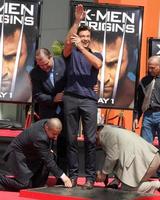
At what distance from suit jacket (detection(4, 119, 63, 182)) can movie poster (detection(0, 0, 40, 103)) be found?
128cm

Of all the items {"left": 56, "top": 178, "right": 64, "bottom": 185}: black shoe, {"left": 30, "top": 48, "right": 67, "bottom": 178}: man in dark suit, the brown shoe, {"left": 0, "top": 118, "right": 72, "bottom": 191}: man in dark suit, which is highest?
{"left": 30, "top": 48, "right": 67, "bottom": 178}: man in dark suit

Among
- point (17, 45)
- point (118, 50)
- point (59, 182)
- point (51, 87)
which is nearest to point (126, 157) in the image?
→ point (59, 182)

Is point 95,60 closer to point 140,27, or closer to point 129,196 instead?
point 129,196

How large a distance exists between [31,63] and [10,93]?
44cm

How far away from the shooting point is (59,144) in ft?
19.9

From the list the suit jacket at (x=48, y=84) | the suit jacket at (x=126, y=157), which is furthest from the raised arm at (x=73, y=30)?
the suit jacket at (x=126, y=157)

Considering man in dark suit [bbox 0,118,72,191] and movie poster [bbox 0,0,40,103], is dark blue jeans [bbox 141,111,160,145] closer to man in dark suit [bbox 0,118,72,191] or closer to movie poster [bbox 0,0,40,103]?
man in dark suit [bbox 0,118,72,191]

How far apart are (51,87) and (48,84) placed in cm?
4

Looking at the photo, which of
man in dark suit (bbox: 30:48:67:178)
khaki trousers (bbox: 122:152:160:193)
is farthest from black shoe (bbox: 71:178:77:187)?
khaki trousers (bbox: 122:152:160:193)

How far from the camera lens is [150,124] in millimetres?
6449

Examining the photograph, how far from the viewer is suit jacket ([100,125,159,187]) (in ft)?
18.5

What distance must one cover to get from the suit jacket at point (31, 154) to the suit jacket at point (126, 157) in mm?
507

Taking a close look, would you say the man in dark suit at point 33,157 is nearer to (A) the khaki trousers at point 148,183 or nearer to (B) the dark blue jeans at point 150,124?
(A) the khaki trousers at point 148,183

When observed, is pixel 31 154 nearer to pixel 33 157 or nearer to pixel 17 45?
pixel 33 157
